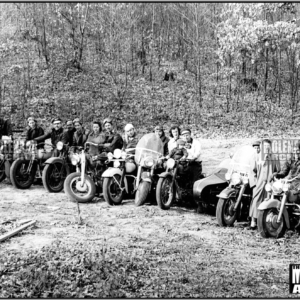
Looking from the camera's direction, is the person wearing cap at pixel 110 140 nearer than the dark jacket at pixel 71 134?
Yes

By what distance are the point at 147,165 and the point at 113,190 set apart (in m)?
0.81

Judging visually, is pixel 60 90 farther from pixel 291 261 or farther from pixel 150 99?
pixel 291 261

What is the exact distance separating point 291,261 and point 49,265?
9.16 feet

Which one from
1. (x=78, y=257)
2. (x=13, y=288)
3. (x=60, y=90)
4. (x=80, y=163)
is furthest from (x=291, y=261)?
(x=60, y=90)

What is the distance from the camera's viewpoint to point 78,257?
16.2 ft

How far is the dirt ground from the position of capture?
17.2 feet

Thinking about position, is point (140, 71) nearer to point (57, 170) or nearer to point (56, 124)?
point (56, 124)

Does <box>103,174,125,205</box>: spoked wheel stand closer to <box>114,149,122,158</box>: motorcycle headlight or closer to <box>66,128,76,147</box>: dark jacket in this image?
<box>114,149,122,158</box>: motorcycle headlight

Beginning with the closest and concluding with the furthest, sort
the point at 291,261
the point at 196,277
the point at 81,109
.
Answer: the point at 196,277, the point at 291,261, the point at 81,109

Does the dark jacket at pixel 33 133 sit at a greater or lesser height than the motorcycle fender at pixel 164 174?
greater

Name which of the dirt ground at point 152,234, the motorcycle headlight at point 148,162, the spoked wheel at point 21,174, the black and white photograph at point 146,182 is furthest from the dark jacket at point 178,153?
A: the spoked wheel at point 21,174

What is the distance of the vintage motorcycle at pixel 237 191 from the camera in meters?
7.12

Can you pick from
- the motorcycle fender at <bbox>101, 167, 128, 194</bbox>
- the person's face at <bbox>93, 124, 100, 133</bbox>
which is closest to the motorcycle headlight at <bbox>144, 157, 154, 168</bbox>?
the motorcycle fender at <bbox>101, 167, 128, 194</bbox>

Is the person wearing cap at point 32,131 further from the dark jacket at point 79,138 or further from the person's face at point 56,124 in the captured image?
the dark jacket at point 79,138
